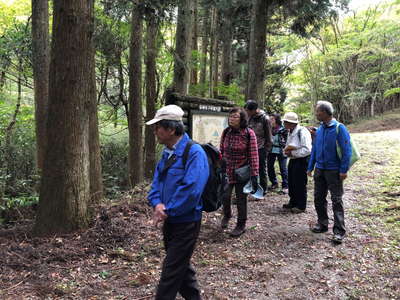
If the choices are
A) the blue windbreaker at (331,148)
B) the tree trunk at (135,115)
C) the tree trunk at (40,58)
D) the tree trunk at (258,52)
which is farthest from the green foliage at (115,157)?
the blue windbreaker at (331,148)

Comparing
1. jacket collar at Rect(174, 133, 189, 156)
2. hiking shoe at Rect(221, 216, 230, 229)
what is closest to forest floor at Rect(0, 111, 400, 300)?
hiking shoe at Rect(221, 216, 230, 229)

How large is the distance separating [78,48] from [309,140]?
171 inches

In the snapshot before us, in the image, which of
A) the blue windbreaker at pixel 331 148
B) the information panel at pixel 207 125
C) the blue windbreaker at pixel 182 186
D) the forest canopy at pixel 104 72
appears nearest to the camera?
the blue windbreaker at pixel 182 186

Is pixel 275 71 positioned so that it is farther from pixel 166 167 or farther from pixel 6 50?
pixel 166 167

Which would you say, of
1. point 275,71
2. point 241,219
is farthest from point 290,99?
point 241,219

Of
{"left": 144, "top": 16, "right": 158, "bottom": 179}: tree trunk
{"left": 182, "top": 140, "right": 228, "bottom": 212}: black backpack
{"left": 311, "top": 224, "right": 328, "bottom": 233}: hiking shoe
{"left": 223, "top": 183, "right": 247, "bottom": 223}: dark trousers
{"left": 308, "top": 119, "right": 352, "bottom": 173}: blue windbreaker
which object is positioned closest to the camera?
{"left": 182, "top": 140, "right": 228, "bottom": 212}: black backpack

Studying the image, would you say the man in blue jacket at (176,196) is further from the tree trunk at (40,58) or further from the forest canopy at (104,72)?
the tree trunk at (40,58)

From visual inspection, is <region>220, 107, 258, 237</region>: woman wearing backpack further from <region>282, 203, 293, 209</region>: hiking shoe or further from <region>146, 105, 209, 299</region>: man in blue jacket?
<region>146, 105, 209, 299</region>: man in blue jacket

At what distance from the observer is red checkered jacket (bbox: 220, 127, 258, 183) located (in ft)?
15.9

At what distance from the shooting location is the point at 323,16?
34.7 feet

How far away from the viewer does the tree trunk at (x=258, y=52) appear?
9.48m

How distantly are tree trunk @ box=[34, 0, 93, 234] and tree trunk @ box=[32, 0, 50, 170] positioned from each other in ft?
14.0

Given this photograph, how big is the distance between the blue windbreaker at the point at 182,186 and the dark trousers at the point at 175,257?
0.25 feet

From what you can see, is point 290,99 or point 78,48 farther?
point 290,99
